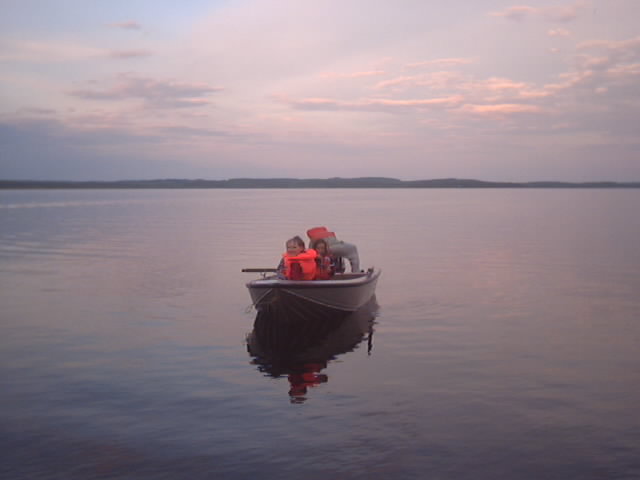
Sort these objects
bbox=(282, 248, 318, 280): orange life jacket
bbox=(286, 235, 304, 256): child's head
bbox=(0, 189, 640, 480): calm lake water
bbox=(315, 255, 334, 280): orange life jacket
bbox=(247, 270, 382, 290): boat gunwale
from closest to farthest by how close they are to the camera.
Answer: bbox=(0, 189, 640, 480): calm lake water → bbox=(247, 270, 382, 290): boat gunwale → bbox=(282, 248, 318, 280): orange life jacket → bbox=(286, 235, 304, 256): child's head → bbox=(315, 255, 334, 280): orange life jacket

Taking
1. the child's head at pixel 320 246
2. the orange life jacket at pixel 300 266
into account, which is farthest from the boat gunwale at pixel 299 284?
the child's head at pixel 320 246

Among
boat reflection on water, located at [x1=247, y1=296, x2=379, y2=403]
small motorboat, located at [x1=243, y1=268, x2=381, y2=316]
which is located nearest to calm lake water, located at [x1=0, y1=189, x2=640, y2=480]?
boat reflection on water, located at [x1=247, y1=296, x2=379, y2=403]

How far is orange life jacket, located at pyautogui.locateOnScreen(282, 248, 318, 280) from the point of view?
1605 cm

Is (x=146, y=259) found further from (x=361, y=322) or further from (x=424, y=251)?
(x=361, y=322)

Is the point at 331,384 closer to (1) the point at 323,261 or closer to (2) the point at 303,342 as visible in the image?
(2) the point at 303,342

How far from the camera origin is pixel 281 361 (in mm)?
13445

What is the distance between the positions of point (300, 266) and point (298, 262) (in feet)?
0.39

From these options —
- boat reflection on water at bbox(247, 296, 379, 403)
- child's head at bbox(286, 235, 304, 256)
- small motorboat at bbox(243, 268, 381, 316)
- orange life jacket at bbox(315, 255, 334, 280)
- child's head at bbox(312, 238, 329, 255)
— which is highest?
Answer: child's head at bbox(286, 235, 304, 256)

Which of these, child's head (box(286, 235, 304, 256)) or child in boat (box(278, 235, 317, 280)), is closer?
child in boat (box(278, 235, 317, 280))

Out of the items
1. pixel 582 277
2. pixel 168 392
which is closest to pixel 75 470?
pixel 168 392

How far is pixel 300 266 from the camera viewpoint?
1609cm

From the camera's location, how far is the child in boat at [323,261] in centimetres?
1754

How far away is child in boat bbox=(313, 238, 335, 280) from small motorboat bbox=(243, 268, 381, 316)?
94 centimetres

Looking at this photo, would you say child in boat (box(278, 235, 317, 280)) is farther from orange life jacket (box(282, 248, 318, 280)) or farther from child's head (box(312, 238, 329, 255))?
child's head (box(312, 238, 329, 255))
